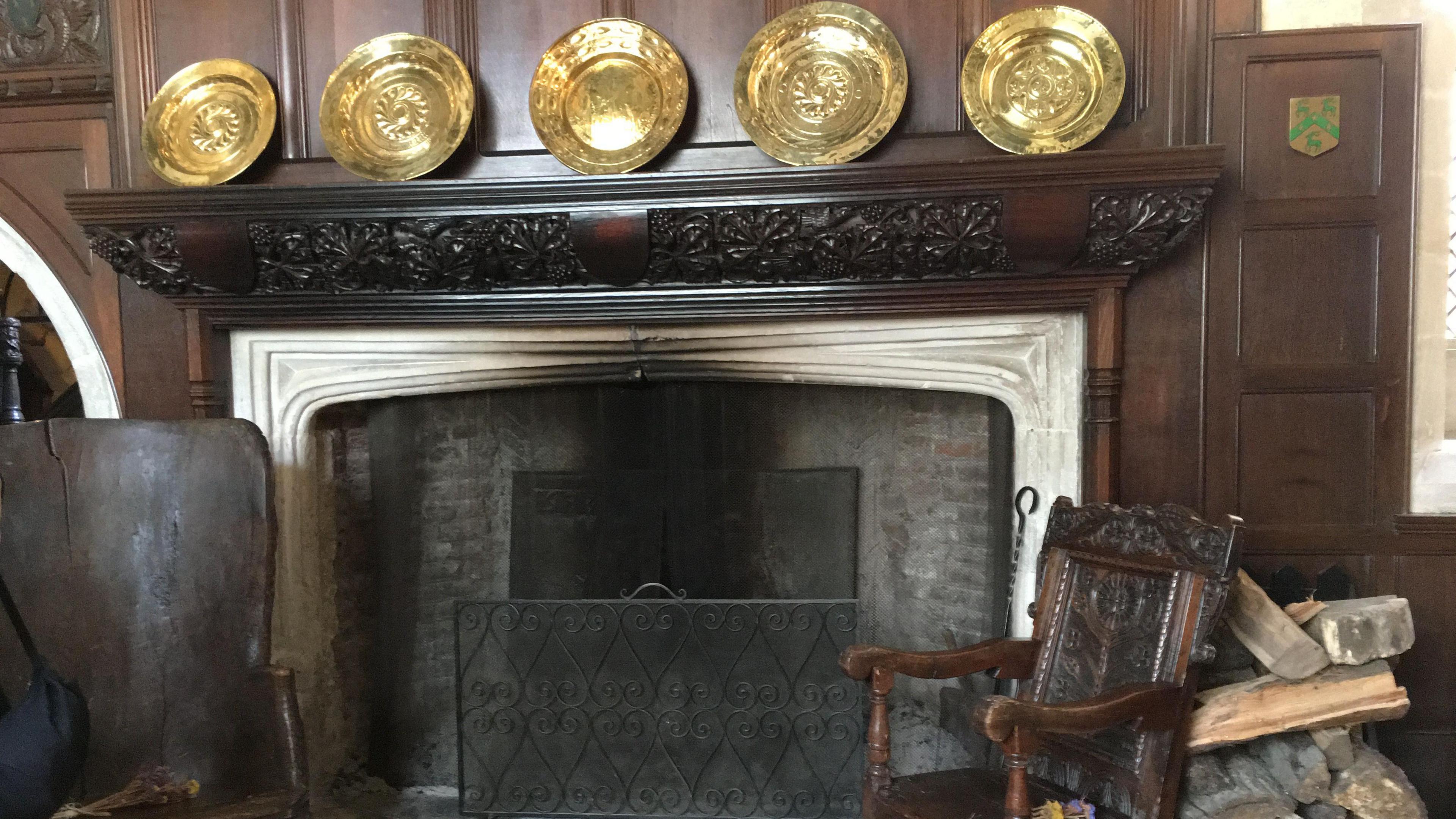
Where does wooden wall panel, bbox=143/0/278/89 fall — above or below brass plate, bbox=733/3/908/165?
above

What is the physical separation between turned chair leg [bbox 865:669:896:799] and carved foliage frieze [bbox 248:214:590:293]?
3.79 feet

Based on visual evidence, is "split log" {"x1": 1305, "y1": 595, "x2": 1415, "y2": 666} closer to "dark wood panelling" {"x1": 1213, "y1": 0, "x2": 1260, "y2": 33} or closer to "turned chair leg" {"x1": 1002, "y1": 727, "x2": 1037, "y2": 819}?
"turned chair leg" {"x1": 1002, "y1": 727, "x2": 1037, "y2": 819}

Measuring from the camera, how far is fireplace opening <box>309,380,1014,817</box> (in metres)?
2.60

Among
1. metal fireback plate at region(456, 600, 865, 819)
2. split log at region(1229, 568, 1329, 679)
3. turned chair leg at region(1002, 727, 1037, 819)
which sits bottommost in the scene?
metal fireback plate at region(456, 600, 865, 819)

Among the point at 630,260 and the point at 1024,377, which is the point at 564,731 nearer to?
the point at 630,260

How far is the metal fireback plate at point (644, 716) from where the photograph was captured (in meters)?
2.44

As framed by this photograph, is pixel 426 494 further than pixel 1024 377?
Yes

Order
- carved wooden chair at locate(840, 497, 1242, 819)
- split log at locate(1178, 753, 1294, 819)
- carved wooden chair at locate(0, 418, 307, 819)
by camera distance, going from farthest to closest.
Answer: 1. carved wooden chair at locate(0, 418, 307, 819)
2. split log at locate(1178, 753, 1294, 819)
3. carved wooden chair at locate(840, 497, 1242, 819)

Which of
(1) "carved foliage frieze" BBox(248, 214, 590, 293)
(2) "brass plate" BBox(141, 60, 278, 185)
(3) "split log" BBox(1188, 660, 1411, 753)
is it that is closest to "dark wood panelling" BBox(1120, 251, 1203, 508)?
(3) "split log" BBox(1188, 660, 1411, 753)

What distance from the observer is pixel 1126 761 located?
1.72 metres

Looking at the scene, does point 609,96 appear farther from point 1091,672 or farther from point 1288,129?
point 1091,672

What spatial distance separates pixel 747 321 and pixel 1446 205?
162 cm

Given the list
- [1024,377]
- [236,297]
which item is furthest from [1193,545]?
[236,297]

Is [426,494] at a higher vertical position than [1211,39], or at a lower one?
lower
